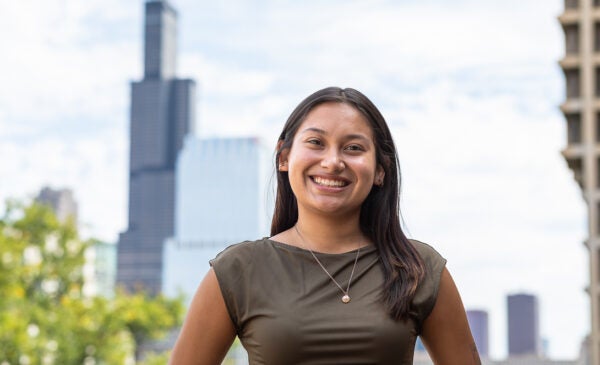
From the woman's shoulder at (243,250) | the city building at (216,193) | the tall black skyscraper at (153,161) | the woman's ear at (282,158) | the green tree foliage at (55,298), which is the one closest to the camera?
the woman's shoulder at (243,250)

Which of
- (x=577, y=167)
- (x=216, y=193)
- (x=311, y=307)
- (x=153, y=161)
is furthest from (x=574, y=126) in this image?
(x=153, y=161)

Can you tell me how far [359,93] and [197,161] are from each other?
16080 cm

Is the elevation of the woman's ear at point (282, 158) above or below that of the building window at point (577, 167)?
above

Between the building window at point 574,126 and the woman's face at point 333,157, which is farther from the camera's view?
the building window at point 574,126

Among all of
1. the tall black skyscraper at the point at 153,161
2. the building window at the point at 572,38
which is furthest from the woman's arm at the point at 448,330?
the tall black skyscraper at the point at 153,161

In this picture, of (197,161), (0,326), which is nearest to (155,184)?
(197,161)

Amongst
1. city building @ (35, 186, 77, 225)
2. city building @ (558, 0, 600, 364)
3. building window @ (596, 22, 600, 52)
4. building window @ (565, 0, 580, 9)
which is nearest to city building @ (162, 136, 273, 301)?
city building @ (35, 186, 77, 225)

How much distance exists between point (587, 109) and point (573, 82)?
39 cm

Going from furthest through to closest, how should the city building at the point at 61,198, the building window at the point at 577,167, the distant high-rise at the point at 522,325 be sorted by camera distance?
the city building at the point at 61,198 < the distant high-rise at the point at 522,325 < the building window at the point at 577,167

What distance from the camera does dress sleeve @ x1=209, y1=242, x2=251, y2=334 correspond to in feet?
6.88

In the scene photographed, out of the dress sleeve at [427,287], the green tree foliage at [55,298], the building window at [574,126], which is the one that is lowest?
the green tree foliage at [55,298]

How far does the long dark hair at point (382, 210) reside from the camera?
209 centimetres

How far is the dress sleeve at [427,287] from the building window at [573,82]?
41.1 feet

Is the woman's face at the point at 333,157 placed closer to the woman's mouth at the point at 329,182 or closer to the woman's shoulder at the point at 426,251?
the woman's mouth at the point at 329,182
